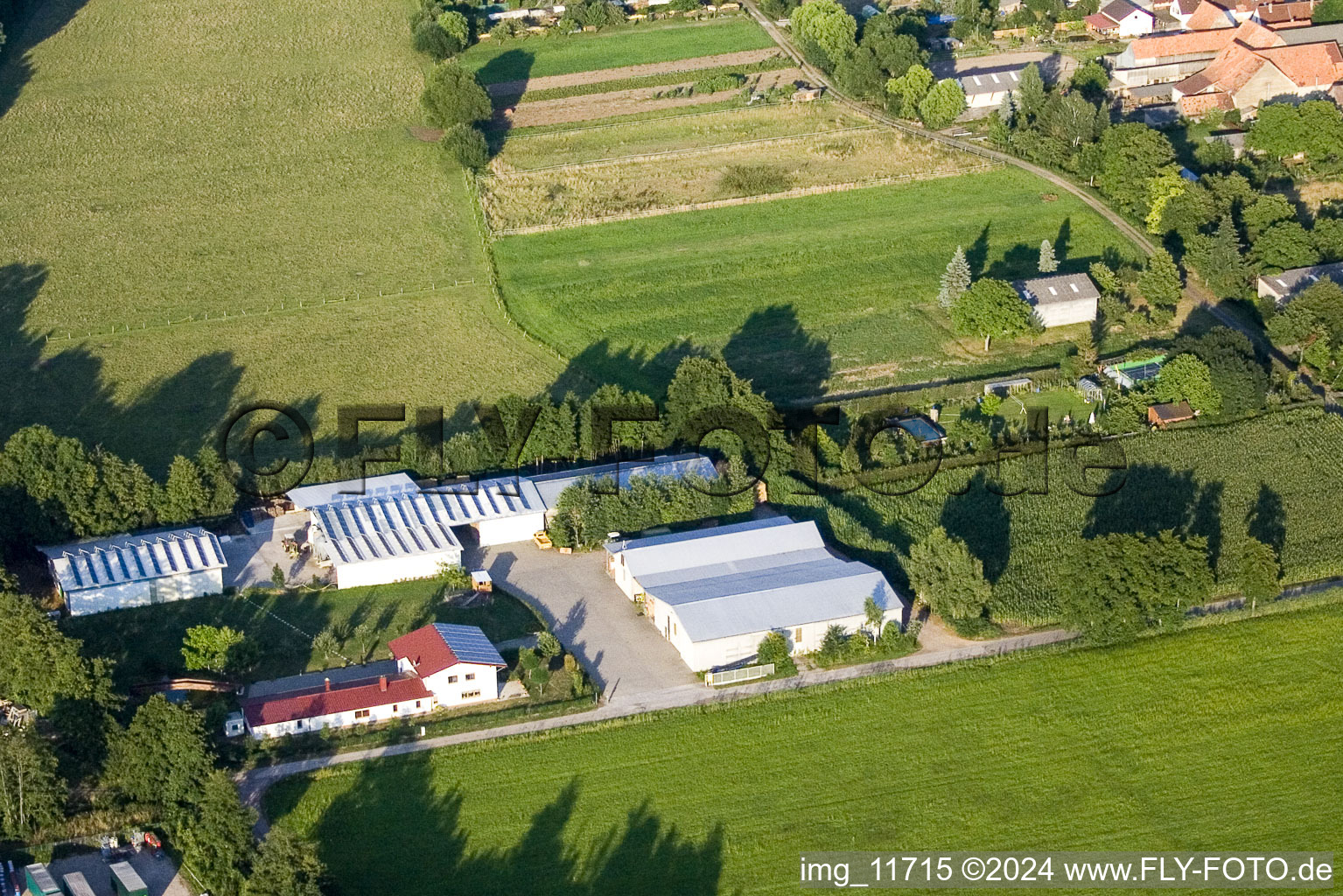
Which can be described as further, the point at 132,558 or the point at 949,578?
the point at 132,558

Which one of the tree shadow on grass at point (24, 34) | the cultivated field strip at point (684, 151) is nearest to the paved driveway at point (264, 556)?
the cultivated field strip at point (684, 151)

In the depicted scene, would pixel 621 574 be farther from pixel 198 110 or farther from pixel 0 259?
pixel 198 110

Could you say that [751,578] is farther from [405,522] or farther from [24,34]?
[24,34]

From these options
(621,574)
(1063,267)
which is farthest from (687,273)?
(621,574)

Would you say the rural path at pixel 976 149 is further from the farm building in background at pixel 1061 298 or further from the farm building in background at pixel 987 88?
the farm building in background at pixel 1061 298

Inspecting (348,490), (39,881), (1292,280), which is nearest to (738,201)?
(1292,280)

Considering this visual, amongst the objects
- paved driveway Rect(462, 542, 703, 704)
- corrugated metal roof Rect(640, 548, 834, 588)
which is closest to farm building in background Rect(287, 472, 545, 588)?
paved driveway Rect(462, 542, 703, 704)
